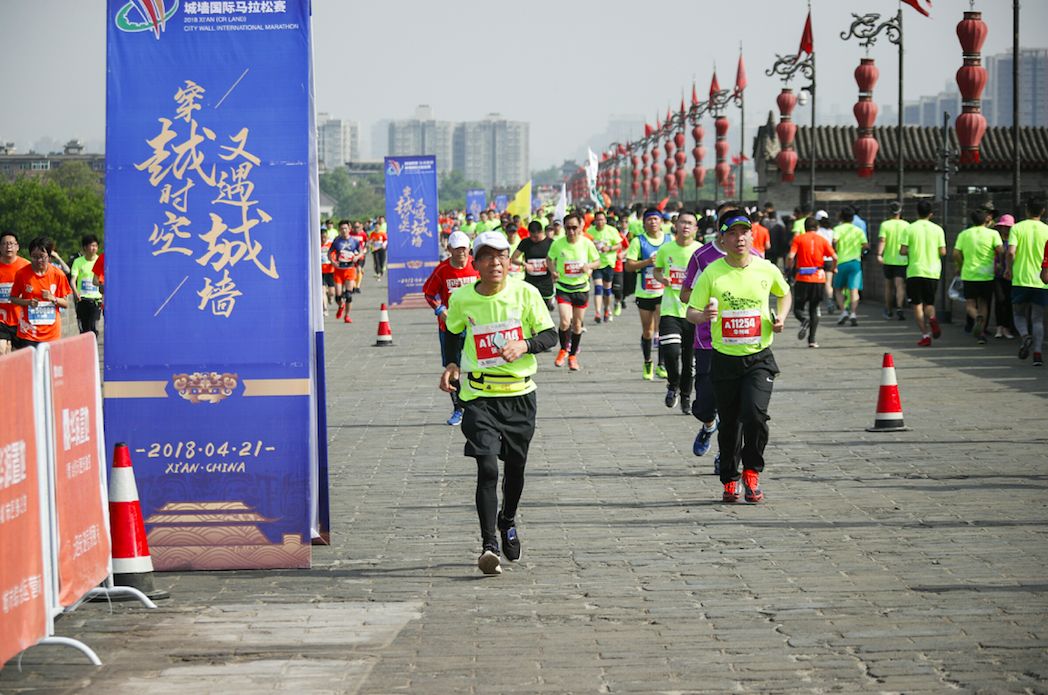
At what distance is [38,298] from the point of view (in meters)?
16.2

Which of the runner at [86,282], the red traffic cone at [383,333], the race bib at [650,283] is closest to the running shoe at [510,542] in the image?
the race bib at [650,283]

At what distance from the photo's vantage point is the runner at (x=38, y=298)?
52.9 ft

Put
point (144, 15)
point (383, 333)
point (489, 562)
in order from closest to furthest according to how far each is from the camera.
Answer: point (489, 562) → point (144, 15) → point (383, 333)

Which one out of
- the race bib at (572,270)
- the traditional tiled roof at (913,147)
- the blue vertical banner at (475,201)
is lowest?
the race bib at (572,270)

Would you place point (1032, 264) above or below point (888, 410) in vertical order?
above

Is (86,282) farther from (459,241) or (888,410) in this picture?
(888,410)

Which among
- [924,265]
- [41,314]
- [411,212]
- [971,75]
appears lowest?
[41,314]

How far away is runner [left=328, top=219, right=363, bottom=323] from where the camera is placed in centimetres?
3183

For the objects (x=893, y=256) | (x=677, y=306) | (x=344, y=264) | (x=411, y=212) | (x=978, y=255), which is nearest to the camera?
(x=677, y=306)

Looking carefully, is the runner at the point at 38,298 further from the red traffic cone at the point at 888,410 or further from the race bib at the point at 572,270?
the red traffic cone at the point at 888,410

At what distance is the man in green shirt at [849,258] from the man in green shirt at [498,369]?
1868cm

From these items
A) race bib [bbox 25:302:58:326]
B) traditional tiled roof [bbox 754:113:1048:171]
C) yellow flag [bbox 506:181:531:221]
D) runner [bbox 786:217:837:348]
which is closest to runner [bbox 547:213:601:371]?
runner [bbox 786:217:837:348]

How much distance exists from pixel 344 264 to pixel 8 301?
15.9m

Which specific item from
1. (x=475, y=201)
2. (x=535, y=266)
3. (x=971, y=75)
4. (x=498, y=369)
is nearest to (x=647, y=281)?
(x=535, y=266)
